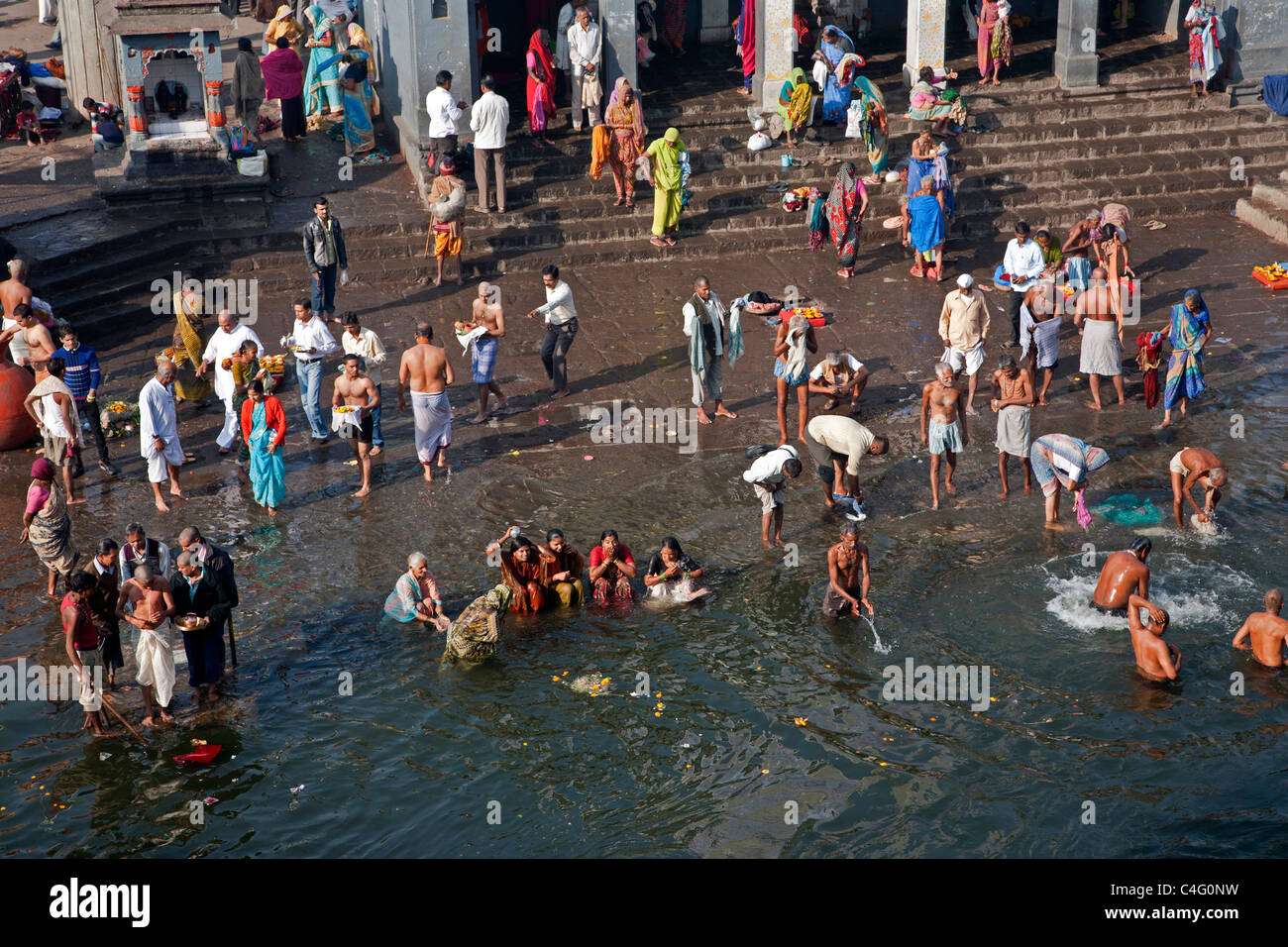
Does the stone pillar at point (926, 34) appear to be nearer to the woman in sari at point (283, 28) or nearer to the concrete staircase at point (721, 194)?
the concrete staircase at point (721, 194)

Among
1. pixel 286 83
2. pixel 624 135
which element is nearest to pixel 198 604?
pixel 624 135

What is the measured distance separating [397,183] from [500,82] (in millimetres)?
3406

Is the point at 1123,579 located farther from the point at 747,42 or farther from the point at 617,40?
the point at 747,42

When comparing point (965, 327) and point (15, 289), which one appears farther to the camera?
point (15, 289)

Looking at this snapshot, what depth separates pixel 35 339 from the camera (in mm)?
13258

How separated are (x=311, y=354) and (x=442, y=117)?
557 cm

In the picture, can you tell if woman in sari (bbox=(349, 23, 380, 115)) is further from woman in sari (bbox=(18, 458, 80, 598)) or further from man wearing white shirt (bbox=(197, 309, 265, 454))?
woman in sari (bbox=(18, 458, 80, 598))

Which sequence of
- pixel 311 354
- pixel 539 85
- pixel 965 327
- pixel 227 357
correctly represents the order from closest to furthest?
pixel 227 357, pixel 311 354, pixel 965 327, pixel 539 85

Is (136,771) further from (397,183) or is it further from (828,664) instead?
(397,183)

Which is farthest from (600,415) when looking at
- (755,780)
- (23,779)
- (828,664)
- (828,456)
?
(23,779)

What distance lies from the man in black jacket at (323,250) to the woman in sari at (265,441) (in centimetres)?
308

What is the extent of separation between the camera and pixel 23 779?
9.75 m

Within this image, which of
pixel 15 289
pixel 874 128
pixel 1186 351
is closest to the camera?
pixel 1186 351

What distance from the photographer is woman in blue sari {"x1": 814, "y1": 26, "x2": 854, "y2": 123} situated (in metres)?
19.9
